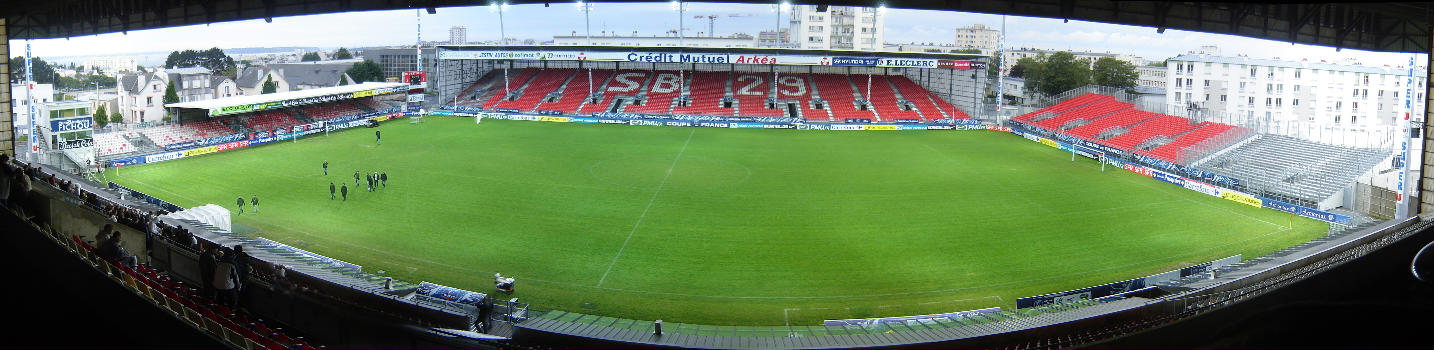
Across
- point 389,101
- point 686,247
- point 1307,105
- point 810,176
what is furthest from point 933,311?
point 389,101

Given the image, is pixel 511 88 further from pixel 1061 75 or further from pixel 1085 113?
pixel 1061 75

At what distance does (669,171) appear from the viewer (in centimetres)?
3428

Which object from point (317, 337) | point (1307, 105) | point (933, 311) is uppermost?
point (1307, 105)

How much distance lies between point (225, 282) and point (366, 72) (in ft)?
291

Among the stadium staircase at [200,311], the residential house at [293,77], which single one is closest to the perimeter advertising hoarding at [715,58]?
the residential house at [293,77]

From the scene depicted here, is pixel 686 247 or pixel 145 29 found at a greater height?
pixel 145 29

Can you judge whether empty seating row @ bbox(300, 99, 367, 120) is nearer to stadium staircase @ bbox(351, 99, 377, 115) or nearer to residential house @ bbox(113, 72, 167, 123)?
stadium staircase @ bbox(351, 99, 377, 115)

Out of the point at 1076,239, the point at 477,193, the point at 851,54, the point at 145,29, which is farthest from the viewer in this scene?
the point at 851,54

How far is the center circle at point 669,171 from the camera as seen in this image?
Result: 31469 mm

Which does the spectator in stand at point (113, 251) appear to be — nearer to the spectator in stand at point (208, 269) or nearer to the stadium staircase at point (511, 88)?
the spectator in stand at point (208, 269)

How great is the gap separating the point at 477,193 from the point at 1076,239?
63.4 feet

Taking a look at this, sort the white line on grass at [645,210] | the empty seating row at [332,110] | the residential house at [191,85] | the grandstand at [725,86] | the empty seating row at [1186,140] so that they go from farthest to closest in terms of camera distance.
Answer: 1. the residential house at [191,85]
2. the grandstand at [725,86]
3. the empty seating row at [332,110]
4. the empty seating row at [1186,140]
5. the white line on grass at [645,210]

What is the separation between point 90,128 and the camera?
34.0m

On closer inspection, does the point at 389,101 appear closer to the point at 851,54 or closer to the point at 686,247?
the point at 851,54
